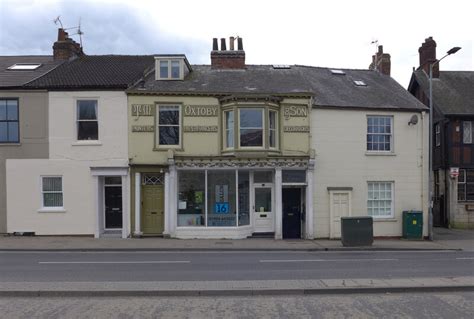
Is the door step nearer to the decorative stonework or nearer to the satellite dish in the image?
the decorative stonework

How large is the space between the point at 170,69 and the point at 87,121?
4432 millimetres

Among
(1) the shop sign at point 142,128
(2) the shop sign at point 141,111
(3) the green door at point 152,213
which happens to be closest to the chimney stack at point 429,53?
(2) the shop sign at point 141,111

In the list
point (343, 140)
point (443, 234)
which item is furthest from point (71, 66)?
point (443, 234)

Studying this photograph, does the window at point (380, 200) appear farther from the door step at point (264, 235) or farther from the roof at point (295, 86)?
the door step at point (264, 235)

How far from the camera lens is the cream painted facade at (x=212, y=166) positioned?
20.9m

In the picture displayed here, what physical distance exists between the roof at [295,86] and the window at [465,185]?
7550 mm

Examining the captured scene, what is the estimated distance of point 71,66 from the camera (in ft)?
76.1

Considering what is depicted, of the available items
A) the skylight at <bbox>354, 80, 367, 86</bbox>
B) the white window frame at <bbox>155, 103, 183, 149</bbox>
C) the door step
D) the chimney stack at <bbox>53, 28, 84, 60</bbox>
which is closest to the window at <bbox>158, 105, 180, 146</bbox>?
the white window frame at <bbox>155, 103, 183, 149</bbox>

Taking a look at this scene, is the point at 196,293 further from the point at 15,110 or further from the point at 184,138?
the point at 15,110

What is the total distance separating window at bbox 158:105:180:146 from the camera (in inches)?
834

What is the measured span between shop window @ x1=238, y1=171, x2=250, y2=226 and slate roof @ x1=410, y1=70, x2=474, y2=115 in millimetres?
13858

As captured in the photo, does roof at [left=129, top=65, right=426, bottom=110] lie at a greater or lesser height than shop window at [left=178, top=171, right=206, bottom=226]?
greater

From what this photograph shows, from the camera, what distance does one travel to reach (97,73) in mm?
22328

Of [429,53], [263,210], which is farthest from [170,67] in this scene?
[429,53]
